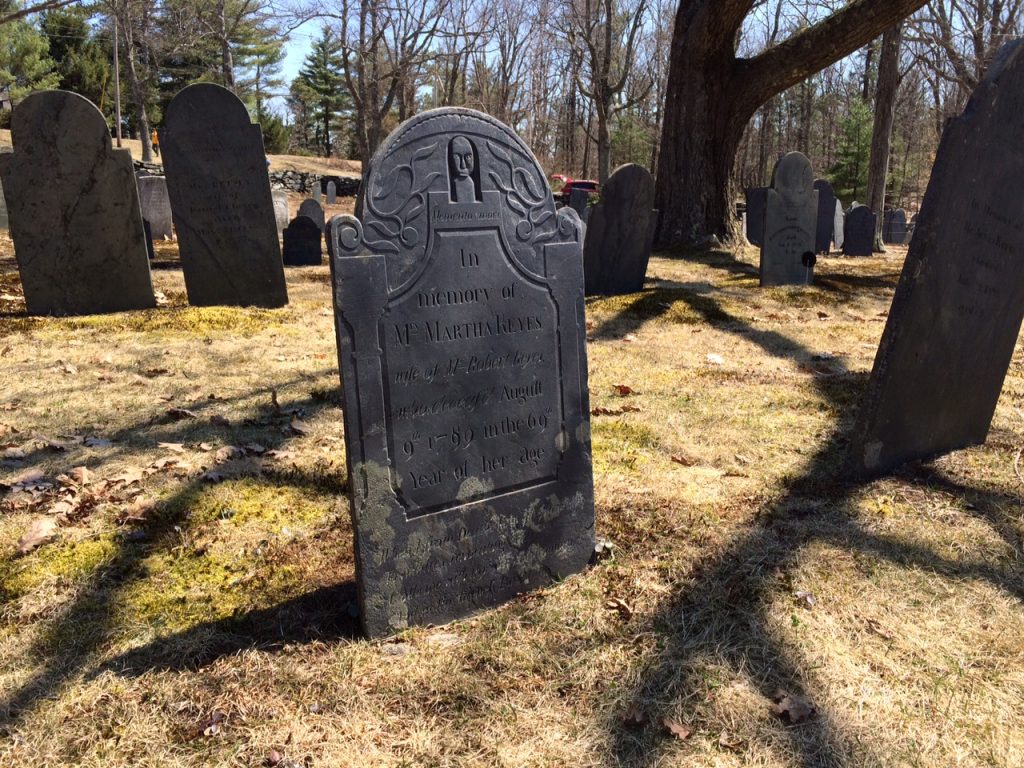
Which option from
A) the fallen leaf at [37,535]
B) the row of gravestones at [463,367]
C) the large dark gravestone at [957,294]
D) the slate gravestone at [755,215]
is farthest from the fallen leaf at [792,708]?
the slate gravestone at [755,215]

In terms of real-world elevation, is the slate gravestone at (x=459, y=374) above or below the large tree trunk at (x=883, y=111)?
below

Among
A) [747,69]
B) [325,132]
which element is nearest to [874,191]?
[747,69]

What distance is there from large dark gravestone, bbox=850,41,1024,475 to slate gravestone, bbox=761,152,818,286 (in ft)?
21.6

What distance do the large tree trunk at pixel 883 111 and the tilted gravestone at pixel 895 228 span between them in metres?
6.68

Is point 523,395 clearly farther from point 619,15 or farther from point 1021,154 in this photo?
point 619,15

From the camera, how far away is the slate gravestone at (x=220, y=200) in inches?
304

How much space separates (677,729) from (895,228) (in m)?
24.8

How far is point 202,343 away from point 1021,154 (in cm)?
630

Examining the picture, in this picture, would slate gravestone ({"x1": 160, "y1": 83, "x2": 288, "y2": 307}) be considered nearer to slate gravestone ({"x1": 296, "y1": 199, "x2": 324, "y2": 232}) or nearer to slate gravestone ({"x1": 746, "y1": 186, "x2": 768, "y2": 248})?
slate gravestone ({"x1": 296, "y1": 199, "x2": 324, "y2": 232})

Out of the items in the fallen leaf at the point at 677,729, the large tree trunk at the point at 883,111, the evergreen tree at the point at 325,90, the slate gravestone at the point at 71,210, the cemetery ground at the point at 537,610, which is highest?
the evergreen tree at the point at 325,90

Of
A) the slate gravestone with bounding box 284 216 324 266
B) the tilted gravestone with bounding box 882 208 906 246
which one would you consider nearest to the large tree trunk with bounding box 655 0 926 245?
the slate gravestone with bounding box 284 216 324 266

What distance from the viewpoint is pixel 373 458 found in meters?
2.64

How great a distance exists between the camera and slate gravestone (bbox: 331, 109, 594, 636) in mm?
2582

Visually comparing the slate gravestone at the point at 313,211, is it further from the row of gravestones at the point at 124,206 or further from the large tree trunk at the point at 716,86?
the row of gravestones at the point at 124,206
